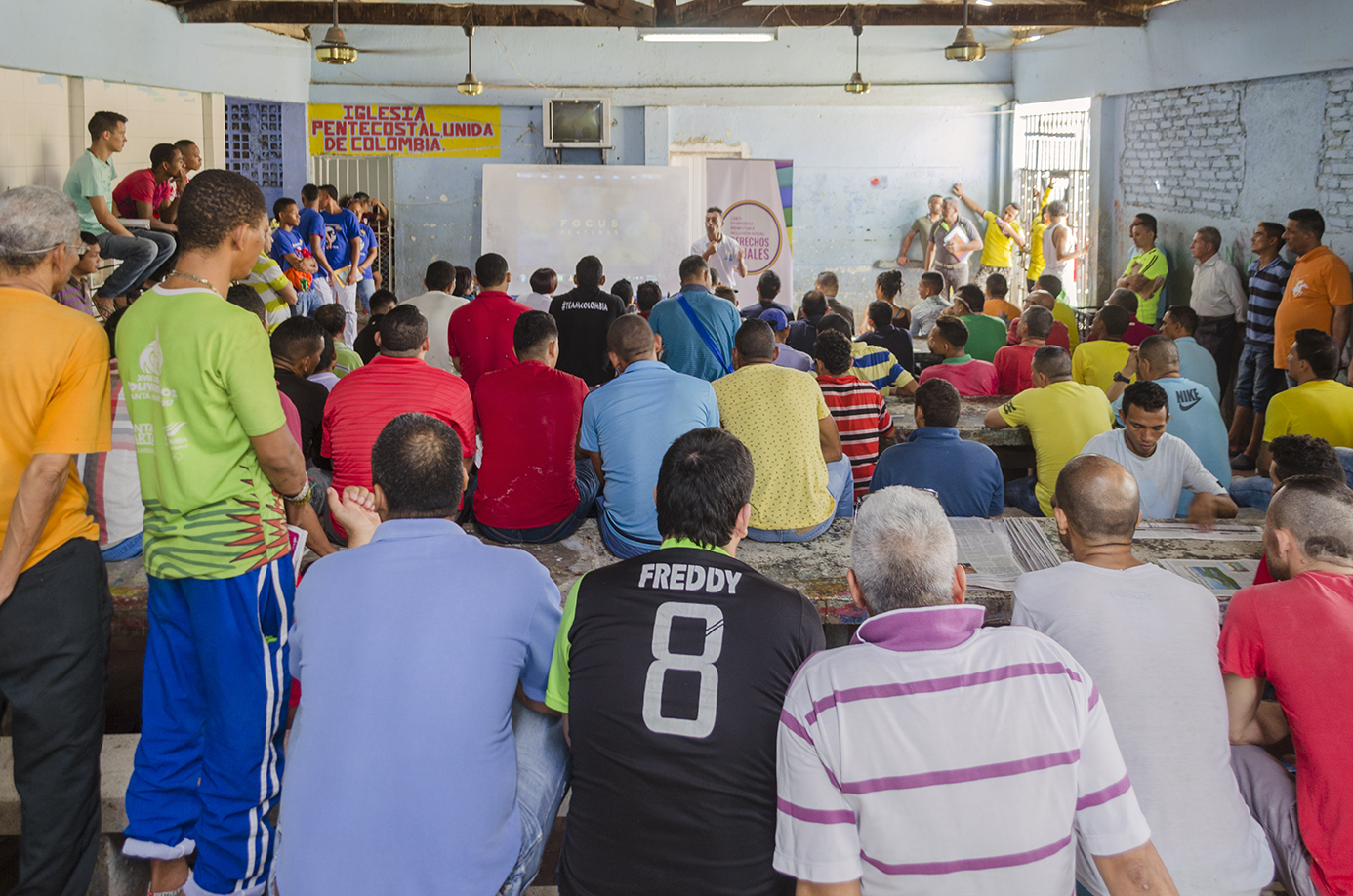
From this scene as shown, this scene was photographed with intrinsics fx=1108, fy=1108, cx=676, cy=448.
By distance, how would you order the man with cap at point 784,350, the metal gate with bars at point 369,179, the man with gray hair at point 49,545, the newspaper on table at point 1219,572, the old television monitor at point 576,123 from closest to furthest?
the man with gray hair at point 49,545 < the newspaper on table at point 1219,572 < the man with cap at point 784,350 < the old television monitor at point 576,123 < the metal gate with bars at point 369,179

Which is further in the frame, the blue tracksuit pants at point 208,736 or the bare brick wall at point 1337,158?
the bare brick wall at point 1337,158

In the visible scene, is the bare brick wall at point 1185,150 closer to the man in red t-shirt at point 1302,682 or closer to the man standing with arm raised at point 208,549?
the man in red t-shirt at point 1302,682

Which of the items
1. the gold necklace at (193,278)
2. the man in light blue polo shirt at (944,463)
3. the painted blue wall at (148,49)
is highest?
the painted blue wall at (148,49)

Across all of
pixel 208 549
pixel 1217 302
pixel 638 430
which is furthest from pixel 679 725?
pixel 1217 302

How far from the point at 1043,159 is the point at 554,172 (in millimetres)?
5464

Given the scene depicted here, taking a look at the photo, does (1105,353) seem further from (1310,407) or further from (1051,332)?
(1051,332)

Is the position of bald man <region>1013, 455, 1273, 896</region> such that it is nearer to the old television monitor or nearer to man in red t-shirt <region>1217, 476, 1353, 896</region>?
man in red t-shirt <region>1217, 476, 1353, 896</region>

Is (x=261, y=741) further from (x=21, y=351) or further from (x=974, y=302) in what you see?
(x=974, y=302)

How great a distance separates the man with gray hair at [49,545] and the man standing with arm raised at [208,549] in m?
0.11

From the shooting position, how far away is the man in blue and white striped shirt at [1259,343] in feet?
23.4

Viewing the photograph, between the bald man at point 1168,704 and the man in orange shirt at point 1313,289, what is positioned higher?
the man in orange shirt at point 1313,289

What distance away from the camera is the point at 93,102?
26.5ft

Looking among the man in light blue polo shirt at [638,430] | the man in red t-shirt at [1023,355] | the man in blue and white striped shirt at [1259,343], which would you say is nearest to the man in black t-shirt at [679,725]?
the man in light blue polo shirt at [638,430]

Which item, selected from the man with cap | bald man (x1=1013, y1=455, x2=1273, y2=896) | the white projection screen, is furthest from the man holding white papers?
bald man (x1=1013, y1=455, x2=1273, y2=896)
